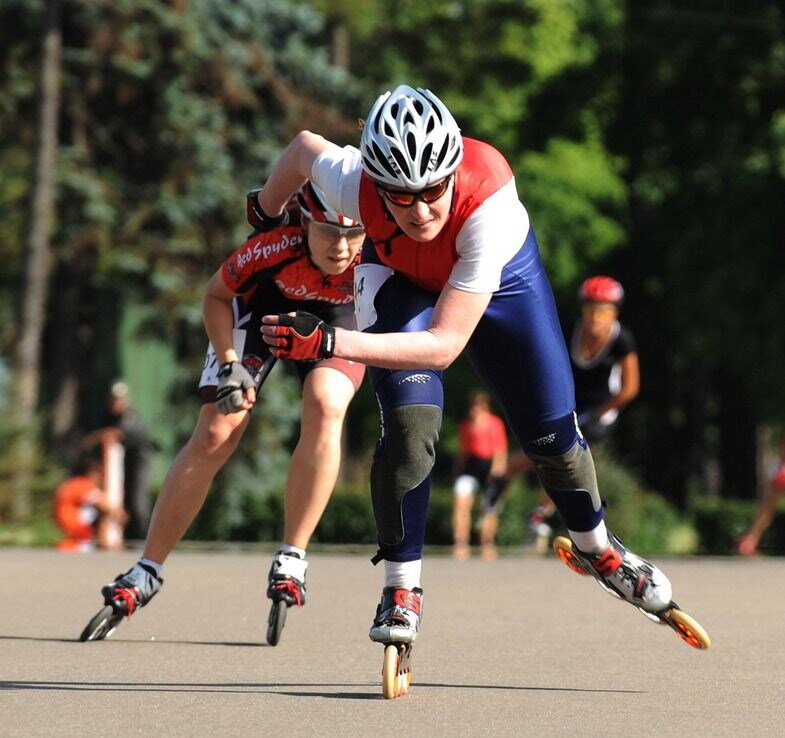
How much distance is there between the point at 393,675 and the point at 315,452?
6.39 ft

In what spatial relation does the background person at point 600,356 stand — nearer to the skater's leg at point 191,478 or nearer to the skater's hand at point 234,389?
the skater's leg at point 191,478

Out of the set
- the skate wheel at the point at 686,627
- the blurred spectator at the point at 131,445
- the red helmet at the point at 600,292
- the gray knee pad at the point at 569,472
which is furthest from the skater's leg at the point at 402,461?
the blurred spectator at the point at 131,445

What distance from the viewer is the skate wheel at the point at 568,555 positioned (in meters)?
6.72

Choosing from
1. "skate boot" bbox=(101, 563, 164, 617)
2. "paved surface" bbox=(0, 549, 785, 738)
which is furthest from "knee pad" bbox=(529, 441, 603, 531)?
"skate boot" bbox=(101, 563, 164, 617)

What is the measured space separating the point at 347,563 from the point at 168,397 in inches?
667

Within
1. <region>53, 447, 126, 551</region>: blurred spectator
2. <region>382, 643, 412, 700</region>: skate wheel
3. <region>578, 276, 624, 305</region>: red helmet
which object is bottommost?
<region>53, 447, 126, 551</region>: blurred spectator

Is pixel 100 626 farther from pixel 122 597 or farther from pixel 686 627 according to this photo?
pixel 686 627

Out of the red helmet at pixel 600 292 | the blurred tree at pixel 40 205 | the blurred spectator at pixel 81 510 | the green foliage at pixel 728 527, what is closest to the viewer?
Answer: the red helmet at pixel 600 292

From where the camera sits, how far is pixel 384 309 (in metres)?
6.21

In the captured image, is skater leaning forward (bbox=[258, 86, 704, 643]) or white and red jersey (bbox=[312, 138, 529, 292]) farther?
white and red jersey (bbox=[312, 138, 529, 292])

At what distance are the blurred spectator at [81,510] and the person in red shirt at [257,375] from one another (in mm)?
11268

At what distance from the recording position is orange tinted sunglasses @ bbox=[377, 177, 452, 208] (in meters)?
5.77

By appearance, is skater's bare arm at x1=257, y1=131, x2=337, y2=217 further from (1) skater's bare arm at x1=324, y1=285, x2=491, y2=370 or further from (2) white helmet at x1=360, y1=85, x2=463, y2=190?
(1) skater's bare arm at x1=324, y1=285, x2=491, y2=370

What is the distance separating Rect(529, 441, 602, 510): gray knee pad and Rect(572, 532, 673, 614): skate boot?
181 mm
